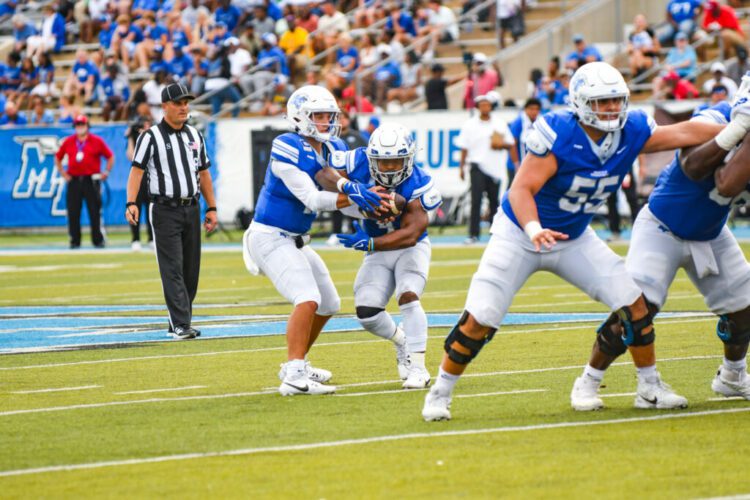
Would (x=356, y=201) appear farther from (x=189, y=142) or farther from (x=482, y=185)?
(x=482, y=185)

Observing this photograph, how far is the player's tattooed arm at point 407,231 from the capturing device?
7984 millimetres

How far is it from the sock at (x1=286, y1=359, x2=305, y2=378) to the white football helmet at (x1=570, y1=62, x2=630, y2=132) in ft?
6.82

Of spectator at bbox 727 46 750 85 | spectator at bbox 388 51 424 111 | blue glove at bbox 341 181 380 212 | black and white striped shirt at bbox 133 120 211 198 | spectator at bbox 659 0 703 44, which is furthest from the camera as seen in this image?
spectator at bbox 388 51 424 111

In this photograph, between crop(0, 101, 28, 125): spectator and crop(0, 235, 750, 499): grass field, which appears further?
crop(0, 101, 28, 125): spectator

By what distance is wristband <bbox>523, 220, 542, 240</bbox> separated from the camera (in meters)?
6.34

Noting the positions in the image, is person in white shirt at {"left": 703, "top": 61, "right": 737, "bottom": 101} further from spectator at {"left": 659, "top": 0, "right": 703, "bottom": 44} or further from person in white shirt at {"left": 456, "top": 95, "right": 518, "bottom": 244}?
person in white shirt at {"left": 456, "top": 95, "right": 518, "bottom": 244}

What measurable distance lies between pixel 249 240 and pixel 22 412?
166cm

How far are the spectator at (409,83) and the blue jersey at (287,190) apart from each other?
15.8 meters

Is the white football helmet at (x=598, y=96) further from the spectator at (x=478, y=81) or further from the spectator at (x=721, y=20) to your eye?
the spectator at (x=478, y=81)

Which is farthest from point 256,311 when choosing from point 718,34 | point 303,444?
point 718,34

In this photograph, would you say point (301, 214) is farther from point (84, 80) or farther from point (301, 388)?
point (84, 80)

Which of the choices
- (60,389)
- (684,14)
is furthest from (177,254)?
(684,14)

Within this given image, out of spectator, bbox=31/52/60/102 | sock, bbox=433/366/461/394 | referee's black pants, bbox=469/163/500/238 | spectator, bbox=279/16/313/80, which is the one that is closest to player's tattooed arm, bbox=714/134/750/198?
sock, bbox=433/366/461/394

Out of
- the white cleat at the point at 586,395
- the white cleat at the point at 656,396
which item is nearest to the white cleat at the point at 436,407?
the white cleat at the point at 586,395
